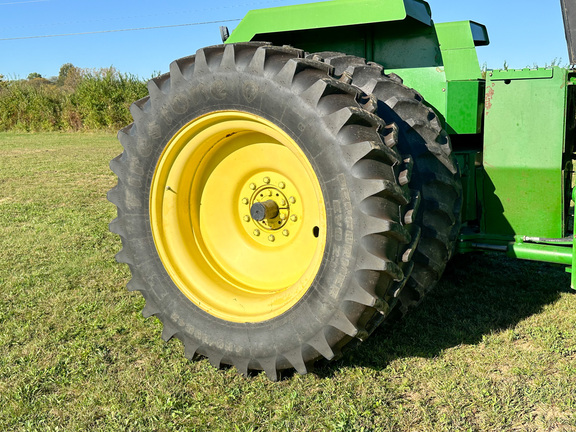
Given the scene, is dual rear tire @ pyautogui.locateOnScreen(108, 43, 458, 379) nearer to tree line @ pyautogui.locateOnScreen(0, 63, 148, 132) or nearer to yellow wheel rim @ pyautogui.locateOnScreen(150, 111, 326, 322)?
yellow wheel rim @ pyautogui.locateOnScreen(150, 111, 326, 322)

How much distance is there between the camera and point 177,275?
9.19ft

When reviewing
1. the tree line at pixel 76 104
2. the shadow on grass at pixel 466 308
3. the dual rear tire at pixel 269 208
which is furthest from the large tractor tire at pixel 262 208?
the tree line at pixel 76 104

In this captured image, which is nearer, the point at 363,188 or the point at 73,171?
the point at 363,188

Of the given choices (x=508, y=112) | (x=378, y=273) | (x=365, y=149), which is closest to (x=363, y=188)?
(x=365, y=149)

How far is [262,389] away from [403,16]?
1.89m

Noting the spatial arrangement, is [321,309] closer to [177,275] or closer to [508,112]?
[177,275]

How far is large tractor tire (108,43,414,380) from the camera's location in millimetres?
2217

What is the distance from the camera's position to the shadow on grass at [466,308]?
279cm

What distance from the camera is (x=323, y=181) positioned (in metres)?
2.28

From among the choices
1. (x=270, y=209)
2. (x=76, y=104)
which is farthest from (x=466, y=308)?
(x=76, y=104)

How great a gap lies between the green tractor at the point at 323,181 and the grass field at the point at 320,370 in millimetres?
215

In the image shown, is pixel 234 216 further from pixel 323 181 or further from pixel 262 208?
pixel 323 181

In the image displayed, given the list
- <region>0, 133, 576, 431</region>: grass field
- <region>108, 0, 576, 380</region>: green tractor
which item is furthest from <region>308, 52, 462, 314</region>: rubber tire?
<region>0, 133, 576, 431</region>: grass field

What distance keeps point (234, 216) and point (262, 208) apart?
1.14ft
